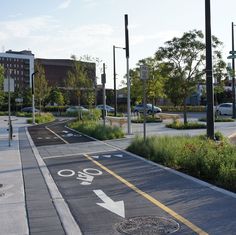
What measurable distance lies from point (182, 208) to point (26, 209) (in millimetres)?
2586

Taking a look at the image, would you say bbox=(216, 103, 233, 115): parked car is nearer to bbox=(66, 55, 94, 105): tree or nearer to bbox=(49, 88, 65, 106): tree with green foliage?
bbox=(66, 55, 94, 105): tree

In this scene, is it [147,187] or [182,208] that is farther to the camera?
[147,187]

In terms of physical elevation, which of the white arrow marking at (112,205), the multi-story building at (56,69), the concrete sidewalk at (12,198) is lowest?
the white arrow marking at (112,205)

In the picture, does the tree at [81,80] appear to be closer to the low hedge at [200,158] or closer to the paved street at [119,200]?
the low hedge at [200,158]

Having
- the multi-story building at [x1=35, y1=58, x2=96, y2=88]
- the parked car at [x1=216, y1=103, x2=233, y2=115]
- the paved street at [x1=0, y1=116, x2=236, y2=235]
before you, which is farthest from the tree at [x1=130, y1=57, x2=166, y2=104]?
the multi-story building at [x1=35, y1=58, x2=96, y2=88]

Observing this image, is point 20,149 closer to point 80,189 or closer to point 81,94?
point 80,189

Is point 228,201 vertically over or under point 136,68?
under

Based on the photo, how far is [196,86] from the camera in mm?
27594

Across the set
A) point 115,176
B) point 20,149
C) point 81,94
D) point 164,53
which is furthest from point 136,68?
point 115,176

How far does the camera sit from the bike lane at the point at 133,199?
6.52 meters

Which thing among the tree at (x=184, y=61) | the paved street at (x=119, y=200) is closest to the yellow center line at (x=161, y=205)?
the paved street at (x=119, y=200)

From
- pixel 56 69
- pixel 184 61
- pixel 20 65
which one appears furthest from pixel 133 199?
pixel 20 65

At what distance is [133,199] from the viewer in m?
8.19

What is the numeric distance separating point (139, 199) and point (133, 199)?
4.3 inches
